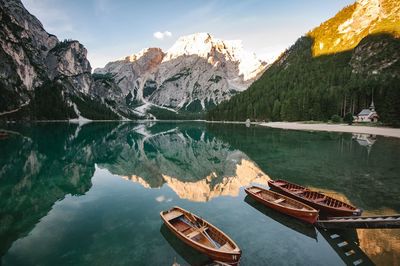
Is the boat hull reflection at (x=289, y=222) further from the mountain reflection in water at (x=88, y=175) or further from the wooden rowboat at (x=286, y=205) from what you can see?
the mountain reflection in water at (x=88, y=175)

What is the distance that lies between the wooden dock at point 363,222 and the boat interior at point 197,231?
350 inches

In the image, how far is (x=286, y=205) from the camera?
22547 millimetres

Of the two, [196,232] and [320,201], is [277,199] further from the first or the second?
[196,232]

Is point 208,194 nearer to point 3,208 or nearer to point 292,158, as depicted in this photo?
point 3,208

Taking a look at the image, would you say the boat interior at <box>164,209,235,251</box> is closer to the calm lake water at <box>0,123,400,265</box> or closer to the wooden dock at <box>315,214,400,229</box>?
the calm lake water at <box>0,123,400,265</box>

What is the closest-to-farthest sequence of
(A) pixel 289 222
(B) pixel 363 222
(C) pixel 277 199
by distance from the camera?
(B) pixel 363 222, (A) pixel 289 222, (C) pixel 277 199

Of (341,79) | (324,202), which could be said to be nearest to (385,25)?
(341,79)

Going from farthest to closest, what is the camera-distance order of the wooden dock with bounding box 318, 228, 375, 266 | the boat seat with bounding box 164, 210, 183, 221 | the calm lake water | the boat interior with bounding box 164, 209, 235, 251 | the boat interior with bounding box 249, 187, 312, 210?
the boat interior with bounding box 249, 187, 312, 210 → the boat seat with bounding box 164, 210, 183, 221 → the calm lake water → the boat interior with bounding box 164, 209, 235, 251 → the wooden dock with bounding box 318, 228, 375, 266

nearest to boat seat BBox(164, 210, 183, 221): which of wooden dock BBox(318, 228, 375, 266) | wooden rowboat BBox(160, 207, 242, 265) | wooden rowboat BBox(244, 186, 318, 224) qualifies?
wooden rowboat BBox(160, 207, 242, 265)

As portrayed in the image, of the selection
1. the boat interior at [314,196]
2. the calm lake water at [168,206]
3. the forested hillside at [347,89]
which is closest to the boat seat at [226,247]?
the calm lake water at [168,206]

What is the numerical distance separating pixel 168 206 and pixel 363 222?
16.7m

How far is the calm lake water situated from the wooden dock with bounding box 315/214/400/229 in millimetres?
870

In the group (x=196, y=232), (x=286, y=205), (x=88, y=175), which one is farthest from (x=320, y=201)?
(x=88, y=175)

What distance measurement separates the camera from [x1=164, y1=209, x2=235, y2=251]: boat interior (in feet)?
50.8
